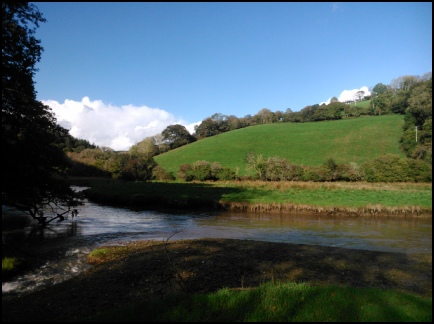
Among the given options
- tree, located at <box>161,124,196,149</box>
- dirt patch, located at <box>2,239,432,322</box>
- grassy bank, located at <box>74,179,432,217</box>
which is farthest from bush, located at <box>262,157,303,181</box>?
tree, located at <box>161,124,196,149</box>

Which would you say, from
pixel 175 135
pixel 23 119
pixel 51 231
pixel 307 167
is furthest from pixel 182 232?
pixel 175 135

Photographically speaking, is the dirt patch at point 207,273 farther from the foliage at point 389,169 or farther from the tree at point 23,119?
the foliage at point 389,169

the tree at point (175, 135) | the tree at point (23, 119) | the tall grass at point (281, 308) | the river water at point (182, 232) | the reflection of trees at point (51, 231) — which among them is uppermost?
the tree at point (175, 135)

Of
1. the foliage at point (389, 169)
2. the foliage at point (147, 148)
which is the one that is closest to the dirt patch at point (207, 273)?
the foliage at point (389, 169)

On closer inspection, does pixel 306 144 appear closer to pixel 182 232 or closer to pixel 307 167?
pixel 307 167

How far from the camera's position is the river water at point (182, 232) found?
1105 cm

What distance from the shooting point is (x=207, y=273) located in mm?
8875

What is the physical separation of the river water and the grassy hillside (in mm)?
31414

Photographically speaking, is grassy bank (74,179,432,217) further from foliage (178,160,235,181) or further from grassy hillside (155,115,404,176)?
grassy hillside (155,115,404,176)

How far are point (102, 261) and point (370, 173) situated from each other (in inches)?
1482

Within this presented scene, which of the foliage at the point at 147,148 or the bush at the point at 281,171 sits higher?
the foliage at the point at 147,148

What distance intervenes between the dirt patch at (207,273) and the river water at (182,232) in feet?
4.14

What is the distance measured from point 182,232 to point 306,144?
5678 centimetres

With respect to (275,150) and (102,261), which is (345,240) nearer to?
(102,261)
